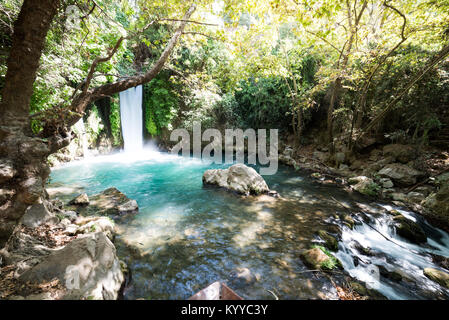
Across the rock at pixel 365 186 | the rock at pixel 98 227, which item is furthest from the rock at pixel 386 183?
the rock at pixel 98 227

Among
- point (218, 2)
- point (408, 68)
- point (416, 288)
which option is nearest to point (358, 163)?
point (408, 68)

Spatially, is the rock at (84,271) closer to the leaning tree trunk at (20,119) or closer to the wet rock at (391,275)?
the leaning tree trunk at (20,119)

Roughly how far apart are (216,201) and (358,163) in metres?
7.39

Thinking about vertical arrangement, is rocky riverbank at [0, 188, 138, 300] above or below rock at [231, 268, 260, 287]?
above

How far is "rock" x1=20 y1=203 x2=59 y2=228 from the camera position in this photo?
10.5 feet

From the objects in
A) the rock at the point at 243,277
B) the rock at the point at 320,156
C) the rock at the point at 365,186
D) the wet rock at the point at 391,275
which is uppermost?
the rock at the point at 320,156

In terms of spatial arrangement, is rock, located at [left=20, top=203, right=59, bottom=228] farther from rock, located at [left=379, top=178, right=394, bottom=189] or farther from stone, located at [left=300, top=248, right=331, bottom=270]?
rock, located at [left=379, top=178, right=394, bottom=189]

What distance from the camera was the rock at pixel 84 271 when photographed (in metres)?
2.07

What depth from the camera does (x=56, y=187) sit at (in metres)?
6.96

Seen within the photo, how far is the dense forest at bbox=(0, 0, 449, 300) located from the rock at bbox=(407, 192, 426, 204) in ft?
0.19

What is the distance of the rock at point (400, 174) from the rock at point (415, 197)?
2.45ft

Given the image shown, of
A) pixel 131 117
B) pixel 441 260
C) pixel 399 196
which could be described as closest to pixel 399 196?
pixel 399 196

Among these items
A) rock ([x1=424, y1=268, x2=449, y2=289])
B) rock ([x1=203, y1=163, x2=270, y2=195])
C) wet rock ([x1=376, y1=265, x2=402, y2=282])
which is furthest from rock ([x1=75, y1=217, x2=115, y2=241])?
rock ([x1=424, y1=268, x2=449, y2=289])
